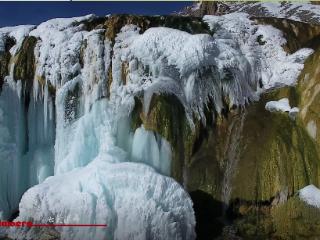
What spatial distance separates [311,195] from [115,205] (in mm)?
5639

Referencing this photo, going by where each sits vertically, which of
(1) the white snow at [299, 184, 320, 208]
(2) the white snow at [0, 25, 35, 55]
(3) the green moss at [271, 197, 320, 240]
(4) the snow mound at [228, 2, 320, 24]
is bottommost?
(3) the green moss at [271, 197, 320, 240]

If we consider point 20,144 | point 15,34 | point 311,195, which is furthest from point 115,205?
point 15,34

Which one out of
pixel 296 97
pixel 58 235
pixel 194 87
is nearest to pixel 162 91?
pixel 194 87

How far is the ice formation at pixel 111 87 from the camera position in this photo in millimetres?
17688

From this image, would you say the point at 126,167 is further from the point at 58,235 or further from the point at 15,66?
the point at 15,66

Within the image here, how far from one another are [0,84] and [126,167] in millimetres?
5940

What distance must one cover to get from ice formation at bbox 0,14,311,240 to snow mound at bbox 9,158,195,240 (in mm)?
373

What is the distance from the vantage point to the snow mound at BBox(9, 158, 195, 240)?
14875 millimetres

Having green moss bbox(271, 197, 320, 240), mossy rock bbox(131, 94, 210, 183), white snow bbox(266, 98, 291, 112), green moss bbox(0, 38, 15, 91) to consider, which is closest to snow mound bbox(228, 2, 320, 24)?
white snow bbox(266, 98, 291, 112)

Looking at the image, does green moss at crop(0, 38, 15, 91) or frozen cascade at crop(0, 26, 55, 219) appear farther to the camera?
green moss at crop(0, 38, 15, 91)

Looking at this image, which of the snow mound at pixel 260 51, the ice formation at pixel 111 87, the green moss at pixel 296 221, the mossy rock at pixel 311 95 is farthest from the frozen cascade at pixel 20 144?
the mossy rock at pixel 311 95

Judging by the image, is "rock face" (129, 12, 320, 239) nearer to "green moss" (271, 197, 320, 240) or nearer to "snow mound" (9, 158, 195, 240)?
"green moss" (271, 197, 320, 240)

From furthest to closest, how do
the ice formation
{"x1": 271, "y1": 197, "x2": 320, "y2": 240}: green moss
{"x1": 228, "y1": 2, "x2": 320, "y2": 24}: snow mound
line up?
{"x1": 228, "y1": 2, "x2": 320, "y2": 24}: snow mound, the ice formation, {"x1": 271, "y1": 197, "x2": 320, "y2": 240}: green moss

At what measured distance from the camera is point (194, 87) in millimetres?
18641
